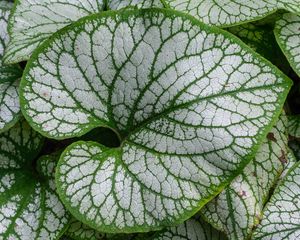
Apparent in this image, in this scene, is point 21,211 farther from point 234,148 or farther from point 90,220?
point 234,148

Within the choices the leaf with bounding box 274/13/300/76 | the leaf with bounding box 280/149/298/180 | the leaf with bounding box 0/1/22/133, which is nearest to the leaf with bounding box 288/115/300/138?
the leaf with bounding box 280/149/298/180

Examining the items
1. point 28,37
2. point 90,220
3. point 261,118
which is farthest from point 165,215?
point 28,37

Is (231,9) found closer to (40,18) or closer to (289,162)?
(289,162)

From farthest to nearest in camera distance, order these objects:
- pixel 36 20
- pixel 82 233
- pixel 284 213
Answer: pixel 36 20, pixel 82 233, pixel 284 213

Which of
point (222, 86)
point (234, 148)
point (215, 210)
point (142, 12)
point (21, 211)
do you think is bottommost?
point (21, 211)

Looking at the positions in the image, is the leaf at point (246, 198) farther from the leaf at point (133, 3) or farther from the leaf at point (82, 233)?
the leaf at point (133, 3)

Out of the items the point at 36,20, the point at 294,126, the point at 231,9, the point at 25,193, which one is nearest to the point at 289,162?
the point at 294,126
